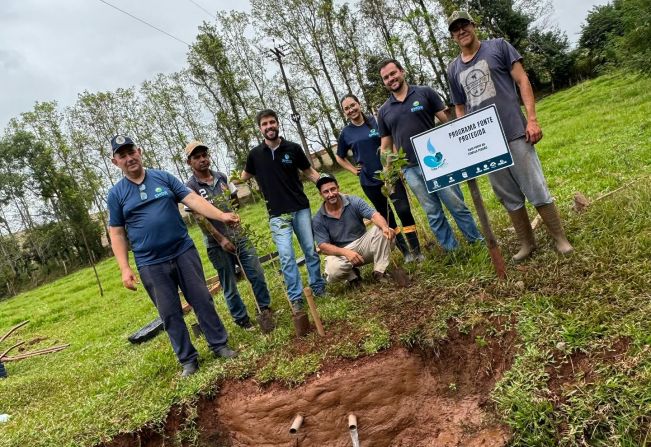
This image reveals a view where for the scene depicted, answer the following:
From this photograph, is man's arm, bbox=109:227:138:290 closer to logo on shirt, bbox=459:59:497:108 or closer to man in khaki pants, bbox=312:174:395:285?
man in khaki pants, bbox=312:174:395:285

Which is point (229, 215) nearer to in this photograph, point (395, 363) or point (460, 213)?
point (395, 363)

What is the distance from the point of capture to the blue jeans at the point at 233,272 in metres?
5.50

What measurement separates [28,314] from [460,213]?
621 inches

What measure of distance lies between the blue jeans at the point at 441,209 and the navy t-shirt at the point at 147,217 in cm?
261

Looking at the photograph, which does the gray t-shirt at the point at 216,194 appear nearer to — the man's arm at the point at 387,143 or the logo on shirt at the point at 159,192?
the logo on shirt at the point at 159,192

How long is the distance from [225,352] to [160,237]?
1396 millimetres

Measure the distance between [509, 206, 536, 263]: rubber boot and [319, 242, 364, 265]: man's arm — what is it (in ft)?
5.36

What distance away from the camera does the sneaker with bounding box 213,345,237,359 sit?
4828 mm

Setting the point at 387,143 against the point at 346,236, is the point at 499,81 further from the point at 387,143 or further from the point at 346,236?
the point at 346,236

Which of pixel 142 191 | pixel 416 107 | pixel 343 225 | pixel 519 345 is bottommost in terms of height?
pixel 519 345

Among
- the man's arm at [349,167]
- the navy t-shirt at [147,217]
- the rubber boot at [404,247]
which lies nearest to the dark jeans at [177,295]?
the navy t-shirt at [147,217]

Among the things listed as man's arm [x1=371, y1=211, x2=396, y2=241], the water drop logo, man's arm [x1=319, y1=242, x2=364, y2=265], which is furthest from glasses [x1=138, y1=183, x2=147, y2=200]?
the water drop logo

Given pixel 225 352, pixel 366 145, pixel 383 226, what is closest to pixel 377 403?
pixel 225 352

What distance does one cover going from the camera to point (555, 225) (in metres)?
4.27
